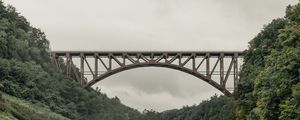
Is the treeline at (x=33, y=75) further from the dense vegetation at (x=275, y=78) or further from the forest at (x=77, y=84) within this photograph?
the dense vegetation at (x=275, y=78)

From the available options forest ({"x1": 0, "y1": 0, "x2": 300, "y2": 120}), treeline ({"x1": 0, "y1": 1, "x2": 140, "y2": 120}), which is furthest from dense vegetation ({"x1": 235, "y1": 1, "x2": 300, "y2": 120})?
treeline ({"x1": 0, "y1": 1, "x2": 140, "y2": 120})

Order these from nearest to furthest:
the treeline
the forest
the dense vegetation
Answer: the dense vegetation
the forest
the treeline

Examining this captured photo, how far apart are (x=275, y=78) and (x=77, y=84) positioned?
6062 centimetres

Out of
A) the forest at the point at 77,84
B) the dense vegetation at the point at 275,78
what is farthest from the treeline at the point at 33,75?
the dense vegetation at the point at 275,78

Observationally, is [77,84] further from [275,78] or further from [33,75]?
[275,78]

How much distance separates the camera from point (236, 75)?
311ft

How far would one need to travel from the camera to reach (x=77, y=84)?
366ft

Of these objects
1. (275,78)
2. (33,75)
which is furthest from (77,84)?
(275,78)

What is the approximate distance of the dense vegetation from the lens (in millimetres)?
51406

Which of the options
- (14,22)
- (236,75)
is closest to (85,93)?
(14,22)

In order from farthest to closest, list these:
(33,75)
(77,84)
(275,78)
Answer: (77,84) → (33,75) → (275,78)

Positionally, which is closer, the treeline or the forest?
the forest

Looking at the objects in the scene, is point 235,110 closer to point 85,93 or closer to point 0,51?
point 0,51

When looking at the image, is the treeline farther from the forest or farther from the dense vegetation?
the dense vegetation
